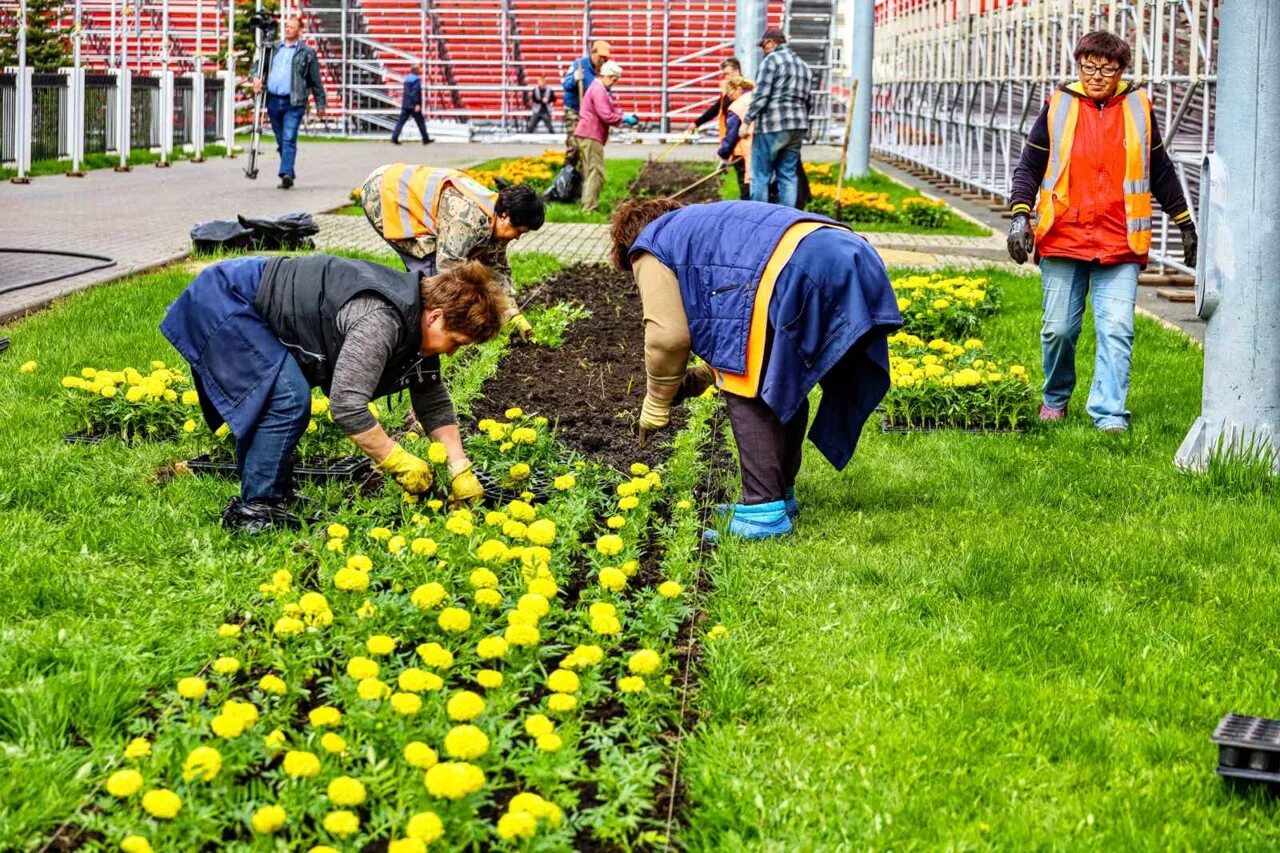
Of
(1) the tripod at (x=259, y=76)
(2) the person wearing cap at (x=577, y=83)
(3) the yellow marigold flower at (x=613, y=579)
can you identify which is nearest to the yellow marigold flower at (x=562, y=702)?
(3) the yellow marigold flower at (x=613, y=579)

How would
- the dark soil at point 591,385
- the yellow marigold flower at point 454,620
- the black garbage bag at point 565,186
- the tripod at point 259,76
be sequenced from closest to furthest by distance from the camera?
the yellow marigold flower at point 454,620, the dark soil at point 591,385, the black garbage bag at point 565,186, the tripod at point 259,76

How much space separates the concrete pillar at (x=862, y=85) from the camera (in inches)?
925

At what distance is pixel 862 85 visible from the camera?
23.8 metres

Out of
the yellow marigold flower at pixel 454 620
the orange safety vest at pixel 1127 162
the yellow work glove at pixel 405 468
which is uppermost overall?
the orange safety vest at pixel 1127 162

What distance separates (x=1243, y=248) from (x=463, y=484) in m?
3.42

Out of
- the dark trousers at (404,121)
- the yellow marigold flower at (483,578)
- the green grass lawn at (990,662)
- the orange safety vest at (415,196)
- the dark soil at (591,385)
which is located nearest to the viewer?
the green grass lawn at (990,662)

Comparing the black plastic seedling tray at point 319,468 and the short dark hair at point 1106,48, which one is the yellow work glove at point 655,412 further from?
the short dark hair at point 1106,48

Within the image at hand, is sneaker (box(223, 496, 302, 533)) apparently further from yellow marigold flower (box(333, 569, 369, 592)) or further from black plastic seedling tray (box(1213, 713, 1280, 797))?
black plastic seedling tray (box(1213, 713, 1280, 797))

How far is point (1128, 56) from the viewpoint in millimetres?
7668

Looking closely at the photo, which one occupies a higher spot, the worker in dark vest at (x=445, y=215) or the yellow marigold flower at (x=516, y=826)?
the worker in dark vest at (x=445, y=215)

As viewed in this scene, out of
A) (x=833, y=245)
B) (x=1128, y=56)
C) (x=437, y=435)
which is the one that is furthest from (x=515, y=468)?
(x=1128, y=56)

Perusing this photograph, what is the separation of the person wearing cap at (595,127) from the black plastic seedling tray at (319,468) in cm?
1238

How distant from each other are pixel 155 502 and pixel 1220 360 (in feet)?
14.1

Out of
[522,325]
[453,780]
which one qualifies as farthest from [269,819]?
[522,325]
